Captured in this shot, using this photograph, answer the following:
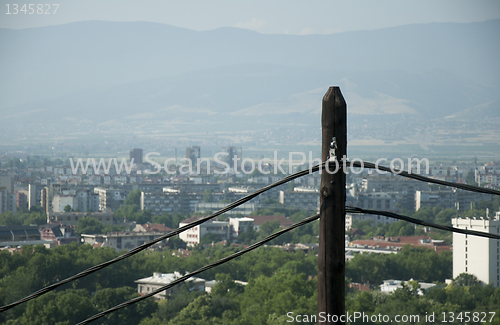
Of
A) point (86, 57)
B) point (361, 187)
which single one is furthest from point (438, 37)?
point (361, 187)

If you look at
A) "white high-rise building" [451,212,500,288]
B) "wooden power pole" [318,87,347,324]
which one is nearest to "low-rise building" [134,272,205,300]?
"white high-rise building" [451,212,500,288]

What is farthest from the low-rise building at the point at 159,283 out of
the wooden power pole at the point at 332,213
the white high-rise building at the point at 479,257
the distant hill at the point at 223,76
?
the distant hill at the point at 223,76

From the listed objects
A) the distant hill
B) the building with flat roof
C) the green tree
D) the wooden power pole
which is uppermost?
the distant hill

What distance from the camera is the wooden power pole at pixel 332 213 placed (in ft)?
3.52

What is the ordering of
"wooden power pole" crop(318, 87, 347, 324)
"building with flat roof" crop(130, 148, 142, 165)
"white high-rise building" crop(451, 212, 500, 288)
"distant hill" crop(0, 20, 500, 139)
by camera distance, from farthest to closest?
1. "distant hill" crop(0, 20, 500, 139)
2. "building with flat roof" crop(130, 148, 142, 165)
3. "white high-rise building" crop(451, 212, 500, 288)
4. "wooden power pole" crop(318, 87, 347, 324)

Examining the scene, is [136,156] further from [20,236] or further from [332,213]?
[332,213]

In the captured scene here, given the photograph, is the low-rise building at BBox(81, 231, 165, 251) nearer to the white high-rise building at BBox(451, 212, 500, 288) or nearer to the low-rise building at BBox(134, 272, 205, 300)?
the low-rise building at BBox(134, 272, 205, 300)

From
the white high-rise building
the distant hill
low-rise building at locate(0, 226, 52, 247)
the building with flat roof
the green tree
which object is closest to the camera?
the white high-rise building

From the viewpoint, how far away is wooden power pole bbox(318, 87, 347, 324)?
1.07 metres

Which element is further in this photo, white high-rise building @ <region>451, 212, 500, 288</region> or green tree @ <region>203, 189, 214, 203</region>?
green tree @ <region>203, 189, 214, 203</region>

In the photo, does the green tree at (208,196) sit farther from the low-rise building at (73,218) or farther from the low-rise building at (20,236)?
the low-rise building at (20,236)

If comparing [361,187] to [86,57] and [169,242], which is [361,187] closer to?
[169,242]

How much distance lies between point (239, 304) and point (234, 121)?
123m

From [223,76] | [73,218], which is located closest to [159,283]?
[73,218]
